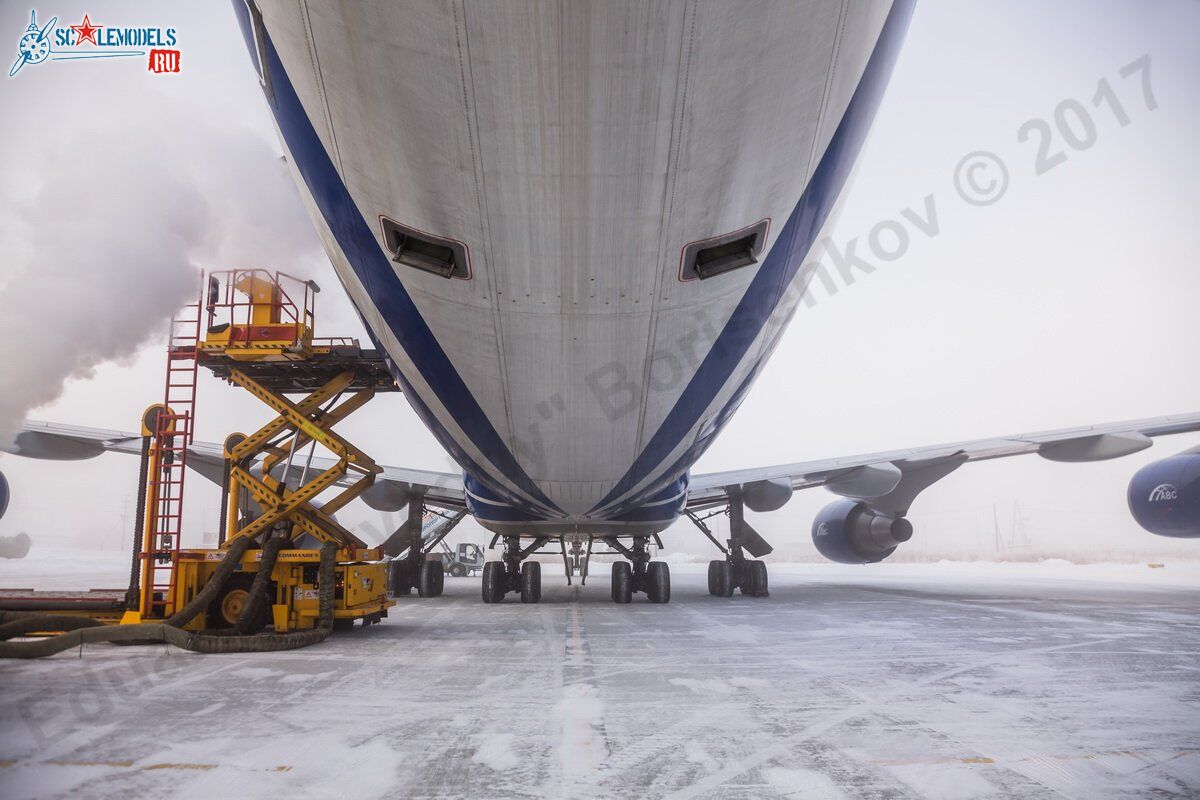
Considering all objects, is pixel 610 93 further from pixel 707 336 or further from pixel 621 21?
pixel 707 336

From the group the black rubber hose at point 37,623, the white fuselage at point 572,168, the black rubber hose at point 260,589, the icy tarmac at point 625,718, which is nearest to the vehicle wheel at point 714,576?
the icy tarmac at point 625,718

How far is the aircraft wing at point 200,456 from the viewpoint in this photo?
1068 cm

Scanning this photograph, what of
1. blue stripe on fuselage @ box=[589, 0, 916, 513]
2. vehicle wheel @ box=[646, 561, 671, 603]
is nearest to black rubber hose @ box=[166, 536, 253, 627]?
blue stripe on fuselage @ box=[589, 0, 916, 513]

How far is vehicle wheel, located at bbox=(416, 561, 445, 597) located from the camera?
1606 cm

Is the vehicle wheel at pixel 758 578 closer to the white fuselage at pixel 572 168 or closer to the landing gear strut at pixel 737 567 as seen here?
the landing gear strut at pixel 737 567

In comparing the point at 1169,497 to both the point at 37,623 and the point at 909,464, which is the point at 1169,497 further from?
the point at 37,623

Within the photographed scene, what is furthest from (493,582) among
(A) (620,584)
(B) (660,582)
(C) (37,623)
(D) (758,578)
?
(C) (37,623)

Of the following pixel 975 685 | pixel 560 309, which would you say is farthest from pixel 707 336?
pixel 975 685

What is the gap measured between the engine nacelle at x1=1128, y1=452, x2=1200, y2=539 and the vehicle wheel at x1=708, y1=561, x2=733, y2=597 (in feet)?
27.4

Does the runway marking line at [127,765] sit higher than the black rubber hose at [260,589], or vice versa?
the black rubber hose at [260,589]

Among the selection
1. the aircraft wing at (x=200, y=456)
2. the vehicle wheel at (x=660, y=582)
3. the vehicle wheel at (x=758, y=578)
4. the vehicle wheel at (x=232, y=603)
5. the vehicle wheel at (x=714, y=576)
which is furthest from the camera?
the vehicle wheel at (x=714, y=576)

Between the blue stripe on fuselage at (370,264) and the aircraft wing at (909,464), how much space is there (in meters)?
8.87

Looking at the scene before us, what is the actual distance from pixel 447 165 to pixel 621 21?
1317mm

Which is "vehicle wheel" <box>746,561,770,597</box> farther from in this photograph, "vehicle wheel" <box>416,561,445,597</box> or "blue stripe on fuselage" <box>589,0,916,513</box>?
"blue stripe on fuselage" <box>589,0,916,513</box>
